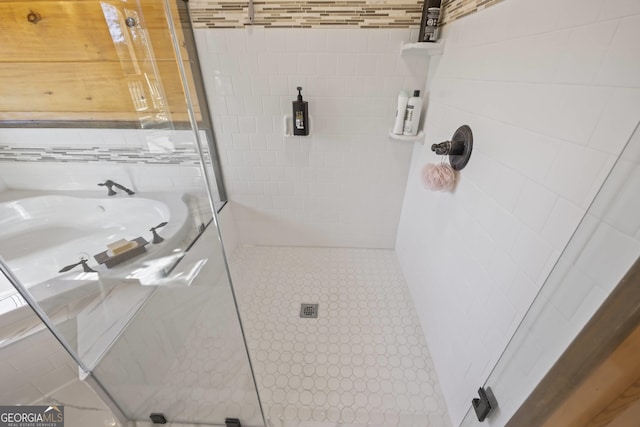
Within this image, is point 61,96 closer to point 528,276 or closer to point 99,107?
point 99,107

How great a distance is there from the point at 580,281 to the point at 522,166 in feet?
1.14

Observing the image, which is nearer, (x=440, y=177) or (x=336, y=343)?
(x=440, y=177)

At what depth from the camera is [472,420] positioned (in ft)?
2.90

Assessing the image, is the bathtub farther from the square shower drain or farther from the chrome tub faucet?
the square shower drain

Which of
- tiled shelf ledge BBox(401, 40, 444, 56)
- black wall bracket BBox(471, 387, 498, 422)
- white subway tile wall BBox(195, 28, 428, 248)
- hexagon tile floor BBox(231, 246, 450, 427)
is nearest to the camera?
black wall bracket BBox(471, 387, 498, 422)

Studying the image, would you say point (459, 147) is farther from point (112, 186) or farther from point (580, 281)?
point (112, 186)

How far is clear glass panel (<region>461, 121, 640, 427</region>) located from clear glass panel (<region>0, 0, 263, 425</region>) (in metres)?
0.94

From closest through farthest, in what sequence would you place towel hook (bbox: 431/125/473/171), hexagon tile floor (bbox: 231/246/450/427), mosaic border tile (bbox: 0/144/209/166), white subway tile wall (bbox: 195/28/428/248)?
towel hook (bbox: 431/125/473/171) → hexagon tile floor (bbox: 231/246/450/427) → white subway tile wall (bbox: 195/28/428/248) → mosaic border tile (bbox: 0/144/209/166)

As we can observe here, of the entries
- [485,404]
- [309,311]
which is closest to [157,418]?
[309,311]

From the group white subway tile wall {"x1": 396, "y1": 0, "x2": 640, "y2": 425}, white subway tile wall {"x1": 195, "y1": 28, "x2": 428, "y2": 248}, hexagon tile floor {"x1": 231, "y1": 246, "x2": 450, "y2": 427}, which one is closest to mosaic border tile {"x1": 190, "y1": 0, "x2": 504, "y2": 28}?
white subway tile wall {"x1": 195, "y1": 28, "x2": 428, "y2": 248}

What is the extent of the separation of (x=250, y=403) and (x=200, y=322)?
1.39 feet

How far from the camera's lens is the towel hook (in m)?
1.00

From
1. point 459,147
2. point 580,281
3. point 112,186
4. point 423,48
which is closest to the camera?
point 580,281

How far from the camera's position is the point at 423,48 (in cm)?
127
